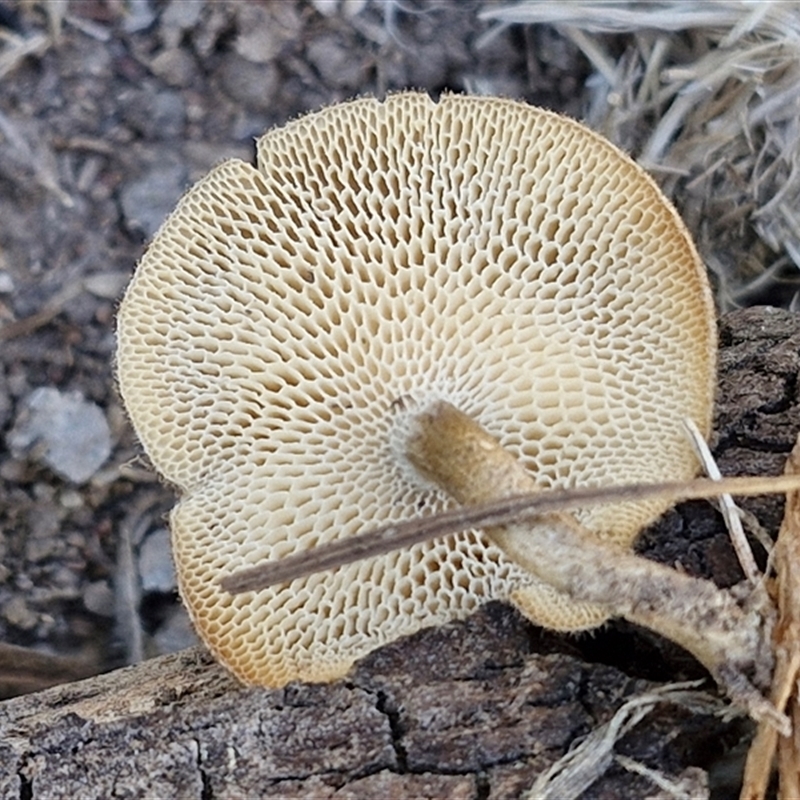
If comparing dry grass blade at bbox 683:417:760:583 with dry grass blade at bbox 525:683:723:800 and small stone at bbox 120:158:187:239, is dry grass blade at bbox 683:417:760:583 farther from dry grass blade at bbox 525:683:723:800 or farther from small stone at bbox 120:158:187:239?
small stone at bbox 120:158:187:239

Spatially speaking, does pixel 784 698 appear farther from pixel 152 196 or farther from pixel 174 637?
pixel 152 196

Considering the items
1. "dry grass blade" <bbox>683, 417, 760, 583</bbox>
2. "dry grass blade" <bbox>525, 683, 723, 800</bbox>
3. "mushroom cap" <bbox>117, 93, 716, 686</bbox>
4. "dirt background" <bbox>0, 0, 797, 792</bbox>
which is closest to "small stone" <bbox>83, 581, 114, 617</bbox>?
"dirt background" <bbox>0, 0, 797, 792</bbox>

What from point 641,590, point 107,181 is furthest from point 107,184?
point 641,590

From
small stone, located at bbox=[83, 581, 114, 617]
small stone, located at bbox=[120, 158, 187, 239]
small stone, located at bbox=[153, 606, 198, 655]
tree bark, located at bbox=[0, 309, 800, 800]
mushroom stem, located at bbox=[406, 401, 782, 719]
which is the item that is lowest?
small stone, located at bbox=[153, 606, 198, 655]

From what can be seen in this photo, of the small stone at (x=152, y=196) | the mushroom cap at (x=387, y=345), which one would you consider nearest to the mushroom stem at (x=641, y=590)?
the mushroom cap at (x=387, y=345)

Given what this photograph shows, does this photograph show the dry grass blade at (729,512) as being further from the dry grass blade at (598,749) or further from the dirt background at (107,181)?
the dirt background at (107,181)

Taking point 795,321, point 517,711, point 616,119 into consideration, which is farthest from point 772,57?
point 517,711
